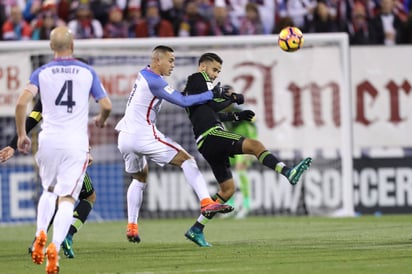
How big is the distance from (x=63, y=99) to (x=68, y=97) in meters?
0.05

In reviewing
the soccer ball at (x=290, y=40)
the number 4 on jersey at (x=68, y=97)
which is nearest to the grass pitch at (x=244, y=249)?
the number 4 on jersey at (x=68, y=97)

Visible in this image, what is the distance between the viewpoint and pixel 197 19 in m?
21.5

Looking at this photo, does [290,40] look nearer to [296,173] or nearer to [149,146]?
[149,146]

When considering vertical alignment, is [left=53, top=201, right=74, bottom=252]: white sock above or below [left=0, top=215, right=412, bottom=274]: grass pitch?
above

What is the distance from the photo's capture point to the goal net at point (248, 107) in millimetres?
20328

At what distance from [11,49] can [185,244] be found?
24.8ft

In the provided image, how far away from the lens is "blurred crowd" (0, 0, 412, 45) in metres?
21.3

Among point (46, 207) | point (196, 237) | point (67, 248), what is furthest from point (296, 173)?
point (46, 207)

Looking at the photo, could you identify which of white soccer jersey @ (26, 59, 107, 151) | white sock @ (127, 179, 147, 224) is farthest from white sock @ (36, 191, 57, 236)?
white sock @ (127, 179, 147, 224)

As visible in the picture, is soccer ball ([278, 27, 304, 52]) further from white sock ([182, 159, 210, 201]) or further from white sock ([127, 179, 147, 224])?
white sock ([127, 179, 147, 224])

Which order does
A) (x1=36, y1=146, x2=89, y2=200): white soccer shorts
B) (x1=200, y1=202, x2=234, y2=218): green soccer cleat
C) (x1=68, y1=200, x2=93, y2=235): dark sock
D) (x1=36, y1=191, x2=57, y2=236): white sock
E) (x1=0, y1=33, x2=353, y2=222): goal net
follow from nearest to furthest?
(x1=36, y1=146, x2=89, y2=200): white soccer shorts < (x1=36, y1=191, x2=57, y2=236): white sock < (x1=68, y1=200, x2=93, y2=235): dark sock < (x1=200, y1=202, x2=234, y2=218): green soccer cleat < (x1=0, y1=33, x2=353, y2=222): goal net

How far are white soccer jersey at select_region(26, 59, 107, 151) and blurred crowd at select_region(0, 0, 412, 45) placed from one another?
10597 millimetres

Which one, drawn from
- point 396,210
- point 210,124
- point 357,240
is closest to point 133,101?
point 210,124

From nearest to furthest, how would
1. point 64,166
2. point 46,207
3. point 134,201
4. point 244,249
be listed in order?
point 64,166
point 46,207
point 244,249
point 134,201
